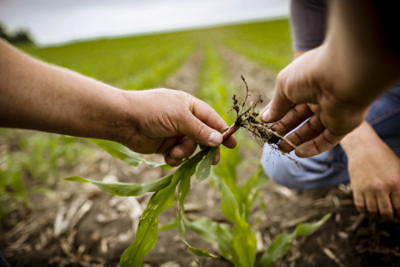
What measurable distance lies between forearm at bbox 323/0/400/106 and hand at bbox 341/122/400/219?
2.60ft

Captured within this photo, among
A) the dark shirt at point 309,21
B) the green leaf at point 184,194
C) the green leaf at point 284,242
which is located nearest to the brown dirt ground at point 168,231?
the green leaf at point 284,242

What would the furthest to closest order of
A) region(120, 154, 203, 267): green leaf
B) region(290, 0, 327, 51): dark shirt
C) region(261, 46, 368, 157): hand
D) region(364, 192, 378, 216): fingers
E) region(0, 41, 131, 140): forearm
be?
→ 1. region(290, 0, 327, 51): dark shirt
2. region(364, 192, 378, 216): fingers
3. region(120, 154, 203, 267): green leaf
4. region(0, 41, 131, 140): forearm
5. region(261, 46, 368, 157): hand

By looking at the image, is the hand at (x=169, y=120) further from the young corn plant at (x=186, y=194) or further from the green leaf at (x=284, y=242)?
the green leaf at (x=284, y=242)

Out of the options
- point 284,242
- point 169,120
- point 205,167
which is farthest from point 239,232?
point 169,120

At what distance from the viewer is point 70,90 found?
886 millimetres

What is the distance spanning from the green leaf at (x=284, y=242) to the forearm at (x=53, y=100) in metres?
1.22

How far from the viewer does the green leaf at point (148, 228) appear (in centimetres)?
90

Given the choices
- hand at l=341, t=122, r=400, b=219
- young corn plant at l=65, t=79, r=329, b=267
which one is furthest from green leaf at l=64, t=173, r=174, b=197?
hand at l=341, t=122, r=400, b=219

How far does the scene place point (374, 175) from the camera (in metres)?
1.10

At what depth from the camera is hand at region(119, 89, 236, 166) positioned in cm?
102

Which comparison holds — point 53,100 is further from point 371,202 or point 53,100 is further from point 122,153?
point 371,202

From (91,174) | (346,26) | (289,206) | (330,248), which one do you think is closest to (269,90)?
(289,206)

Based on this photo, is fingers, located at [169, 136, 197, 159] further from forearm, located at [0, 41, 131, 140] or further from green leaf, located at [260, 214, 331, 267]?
green leaf, located at [260, 214, 331, 267]

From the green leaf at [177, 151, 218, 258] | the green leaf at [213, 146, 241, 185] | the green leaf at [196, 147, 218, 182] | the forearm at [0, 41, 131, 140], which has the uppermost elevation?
the forearm at [0, 41, 131, 140]
